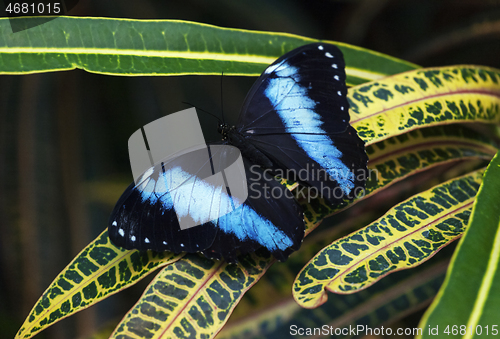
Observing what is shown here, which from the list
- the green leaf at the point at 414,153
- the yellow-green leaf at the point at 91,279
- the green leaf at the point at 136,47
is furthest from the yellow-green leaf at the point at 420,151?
the yellow-green leaf at the point at 91,279

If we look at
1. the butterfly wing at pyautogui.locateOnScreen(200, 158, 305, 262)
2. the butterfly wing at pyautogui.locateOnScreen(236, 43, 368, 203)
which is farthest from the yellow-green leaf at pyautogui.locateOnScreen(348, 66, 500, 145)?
the butterfly wing at pyautogui.locateOnScreen(200, 158, 305, 262)

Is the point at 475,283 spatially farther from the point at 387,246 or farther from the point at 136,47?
the point at 136,47

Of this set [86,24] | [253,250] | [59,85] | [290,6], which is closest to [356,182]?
[253,250]

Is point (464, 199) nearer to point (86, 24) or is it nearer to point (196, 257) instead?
point (196, 257)

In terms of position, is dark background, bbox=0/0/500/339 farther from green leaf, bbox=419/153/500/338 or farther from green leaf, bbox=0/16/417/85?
green leaf, bbox=419/153/500/338

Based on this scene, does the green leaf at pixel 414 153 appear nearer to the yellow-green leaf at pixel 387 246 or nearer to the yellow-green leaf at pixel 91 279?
the yellow-green leaf at pixel 387 246

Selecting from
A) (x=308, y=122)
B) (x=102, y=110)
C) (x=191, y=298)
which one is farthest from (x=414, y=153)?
(x=102, y=110)

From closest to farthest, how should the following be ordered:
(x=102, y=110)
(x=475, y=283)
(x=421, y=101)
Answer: (x=475, y=283) < (x=421, y=101) < (x=102, y=110)
